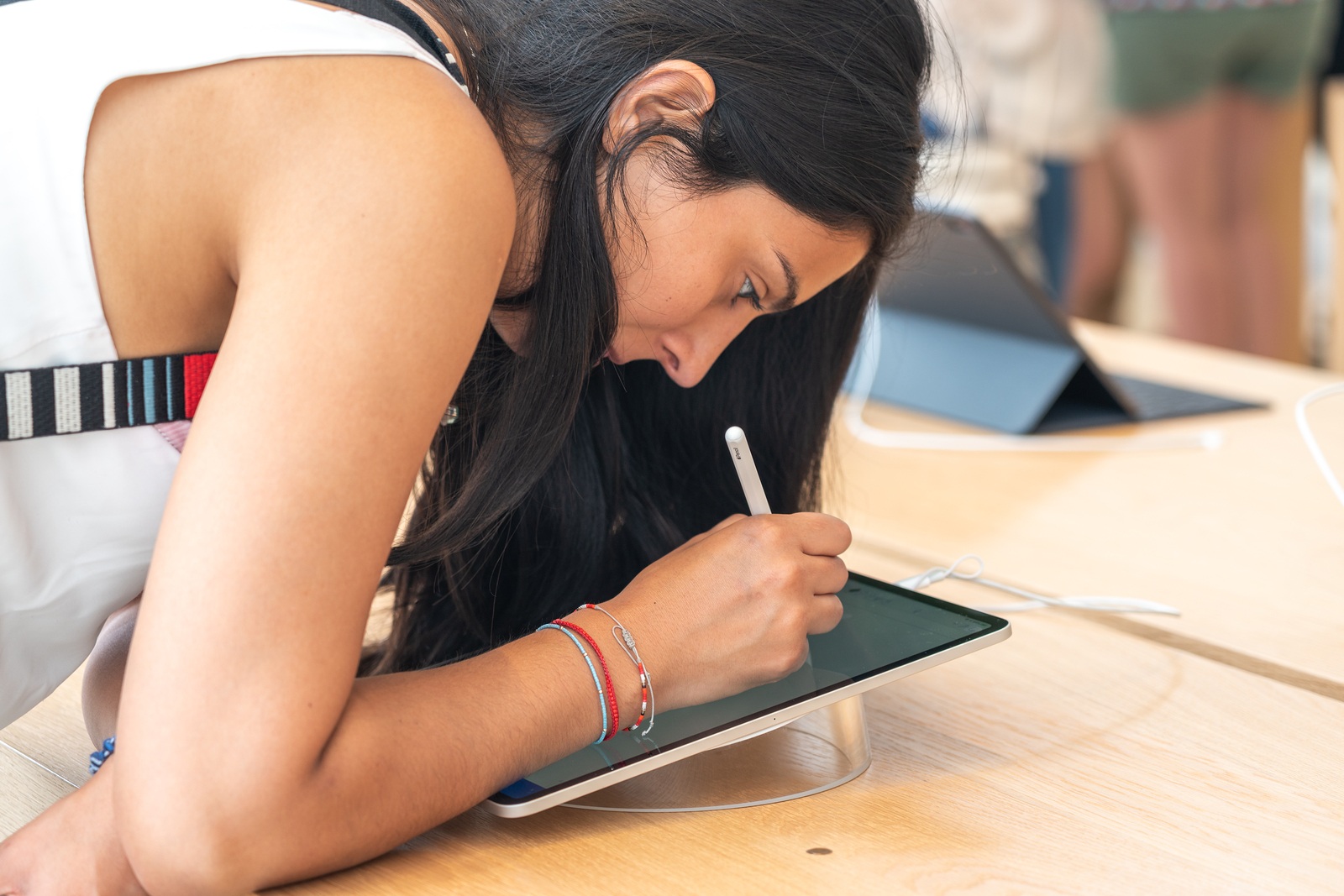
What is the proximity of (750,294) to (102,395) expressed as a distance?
0.40 m

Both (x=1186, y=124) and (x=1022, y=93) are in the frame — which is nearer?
(x=1186, y=124)

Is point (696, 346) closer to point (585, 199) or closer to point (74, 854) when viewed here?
point (585, 199)

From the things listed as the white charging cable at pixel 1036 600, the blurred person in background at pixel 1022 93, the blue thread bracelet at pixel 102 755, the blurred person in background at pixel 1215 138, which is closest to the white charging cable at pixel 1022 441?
the white charging cable at pixel 1036 600

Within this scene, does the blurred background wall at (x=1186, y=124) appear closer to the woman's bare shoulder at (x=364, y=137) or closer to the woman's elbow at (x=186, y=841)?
the woman's bare shoulder at (x=364, y=137)

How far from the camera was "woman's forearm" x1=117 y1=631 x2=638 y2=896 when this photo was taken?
2.00 feet

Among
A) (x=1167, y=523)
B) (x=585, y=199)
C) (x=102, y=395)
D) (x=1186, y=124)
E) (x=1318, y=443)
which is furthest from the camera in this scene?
(x=1186, y=124)

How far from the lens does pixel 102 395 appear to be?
73 centimetres

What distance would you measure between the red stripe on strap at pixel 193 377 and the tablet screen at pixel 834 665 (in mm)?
278

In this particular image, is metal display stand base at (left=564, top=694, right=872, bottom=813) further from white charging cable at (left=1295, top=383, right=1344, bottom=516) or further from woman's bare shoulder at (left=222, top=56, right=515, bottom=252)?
white charging cable at (left=1295, top=383, right=1344, bottom=516)

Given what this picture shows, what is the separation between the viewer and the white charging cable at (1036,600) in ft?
3.34

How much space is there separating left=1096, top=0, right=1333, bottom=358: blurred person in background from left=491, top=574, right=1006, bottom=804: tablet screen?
7.81 ft

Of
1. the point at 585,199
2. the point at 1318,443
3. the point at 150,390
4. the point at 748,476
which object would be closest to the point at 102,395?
the point at 150,390

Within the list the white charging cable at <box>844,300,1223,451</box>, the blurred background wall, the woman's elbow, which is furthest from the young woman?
the blurred background wall

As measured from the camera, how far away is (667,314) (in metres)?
0.89
